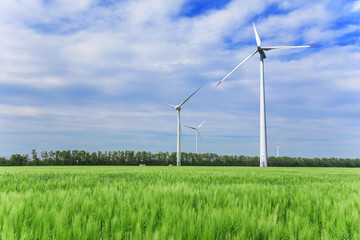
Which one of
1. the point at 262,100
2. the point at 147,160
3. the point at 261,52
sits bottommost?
the point at 147,160

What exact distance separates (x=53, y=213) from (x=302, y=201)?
10.9 feet

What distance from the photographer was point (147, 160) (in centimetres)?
8438

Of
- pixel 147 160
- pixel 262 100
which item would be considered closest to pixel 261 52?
pixel 262 100

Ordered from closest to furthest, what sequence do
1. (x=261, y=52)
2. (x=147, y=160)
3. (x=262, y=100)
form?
(x=262, y=100) < (x=261, y=52) < (x=147, y=160)

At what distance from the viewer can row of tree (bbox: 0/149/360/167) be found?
228 feet

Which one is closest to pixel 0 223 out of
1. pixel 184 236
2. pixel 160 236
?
pixel 160 236

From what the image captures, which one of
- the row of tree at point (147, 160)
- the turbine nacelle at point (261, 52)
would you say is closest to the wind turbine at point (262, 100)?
the turbine nacelle at point (261, 52)

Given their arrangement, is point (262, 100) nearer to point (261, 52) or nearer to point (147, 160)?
point (261, 52)

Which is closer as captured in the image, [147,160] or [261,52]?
[261,52]

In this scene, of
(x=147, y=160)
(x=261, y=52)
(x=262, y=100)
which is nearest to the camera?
(x=262, y=100)

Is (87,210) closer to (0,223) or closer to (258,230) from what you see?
(0,223)

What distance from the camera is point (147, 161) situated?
84.4m

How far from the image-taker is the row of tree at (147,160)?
228ft

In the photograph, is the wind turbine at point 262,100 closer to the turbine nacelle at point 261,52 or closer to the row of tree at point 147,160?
the turbine nacelle at point 261,52
